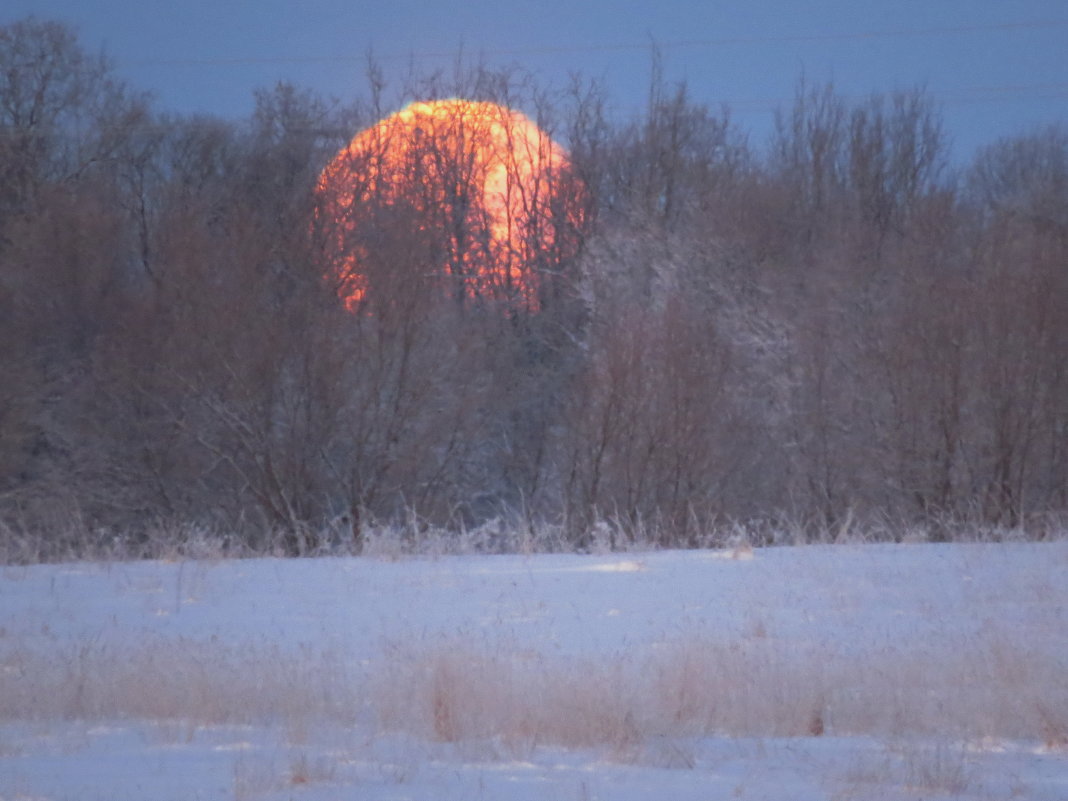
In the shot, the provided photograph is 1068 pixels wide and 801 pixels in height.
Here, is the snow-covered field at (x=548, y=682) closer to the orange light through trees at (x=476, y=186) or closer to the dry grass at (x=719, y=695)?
the dry grass at (x=719, y=695)

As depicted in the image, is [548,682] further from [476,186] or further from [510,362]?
[476,186]

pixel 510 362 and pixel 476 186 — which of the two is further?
pixel 476 186

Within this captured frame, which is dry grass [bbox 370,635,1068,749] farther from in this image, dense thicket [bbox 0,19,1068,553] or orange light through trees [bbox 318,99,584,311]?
orange light through trees [bbox 318,99,584,311]

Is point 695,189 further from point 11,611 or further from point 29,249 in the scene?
point 11,611

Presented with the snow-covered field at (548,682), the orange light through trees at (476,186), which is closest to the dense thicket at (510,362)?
the orange light through trees at (476,186)

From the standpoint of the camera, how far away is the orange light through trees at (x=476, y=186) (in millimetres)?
28969

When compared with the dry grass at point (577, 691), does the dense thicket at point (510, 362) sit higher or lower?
higher

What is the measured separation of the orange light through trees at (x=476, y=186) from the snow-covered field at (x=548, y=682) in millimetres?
17872

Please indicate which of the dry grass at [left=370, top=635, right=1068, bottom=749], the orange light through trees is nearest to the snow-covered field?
the dry grass at [left=370, top=635, right=1068, bottom=749]

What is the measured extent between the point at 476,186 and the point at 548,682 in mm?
28313

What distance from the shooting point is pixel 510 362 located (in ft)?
91.6

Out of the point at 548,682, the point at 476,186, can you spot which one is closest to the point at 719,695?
the point at 548,682

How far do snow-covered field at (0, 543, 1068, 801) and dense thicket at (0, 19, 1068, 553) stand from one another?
6.81 metres

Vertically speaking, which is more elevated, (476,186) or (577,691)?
(476,186)
